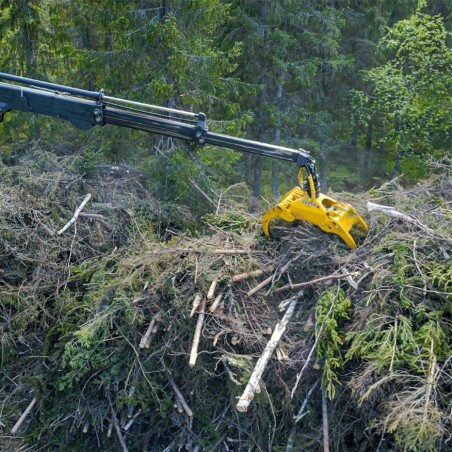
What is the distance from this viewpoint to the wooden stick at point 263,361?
19.7 feet

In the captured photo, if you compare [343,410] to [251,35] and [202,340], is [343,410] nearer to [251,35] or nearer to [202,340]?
[202,340]

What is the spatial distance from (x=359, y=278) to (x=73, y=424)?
404 centimetres

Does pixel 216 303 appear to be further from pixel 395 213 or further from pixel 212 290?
pixel 395 213

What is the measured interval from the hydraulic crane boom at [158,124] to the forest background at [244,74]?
10.7ft

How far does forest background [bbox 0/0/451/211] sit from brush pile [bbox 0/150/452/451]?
3.13 m

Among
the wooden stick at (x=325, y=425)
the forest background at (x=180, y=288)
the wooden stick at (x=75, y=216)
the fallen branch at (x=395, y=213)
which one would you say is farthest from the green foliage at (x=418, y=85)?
the wooden stick at (x=325, y=425)

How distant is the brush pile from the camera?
Result: 6.09m

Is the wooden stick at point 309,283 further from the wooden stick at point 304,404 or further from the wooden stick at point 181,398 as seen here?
the wooden stick at point 181,398

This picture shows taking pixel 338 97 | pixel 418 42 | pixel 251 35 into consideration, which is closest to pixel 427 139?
pixel 418 42

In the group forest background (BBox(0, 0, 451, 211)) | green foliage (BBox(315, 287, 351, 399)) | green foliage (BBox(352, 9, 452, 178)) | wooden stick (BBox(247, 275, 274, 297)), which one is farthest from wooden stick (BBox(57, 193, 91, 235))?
green foliage (BBox(352, 9, 452, 178))

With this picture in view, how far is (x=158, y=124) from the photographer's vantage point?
7.02 meters

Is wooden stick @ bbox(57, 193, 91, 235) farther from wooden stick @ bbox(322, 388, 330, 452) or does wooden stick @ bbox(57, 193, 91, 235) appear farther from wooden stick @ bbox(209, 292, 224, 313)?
wooden stick @ bbox(322, 388, 330, 452)

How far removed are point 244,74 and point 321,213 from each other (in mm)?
8540

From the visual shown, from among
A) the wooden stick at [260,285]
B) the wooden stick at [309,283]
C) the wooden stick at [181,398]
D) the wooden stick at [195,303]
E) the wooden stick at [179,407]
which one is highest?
the wooden stick at [309,283]
